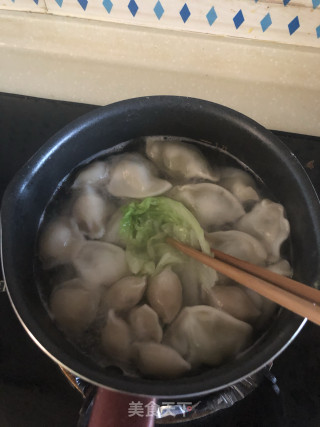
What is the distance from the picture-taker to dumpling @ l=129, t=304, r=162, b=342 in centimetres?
71

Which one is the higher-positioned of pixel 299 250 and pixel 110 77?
pixel 110 77

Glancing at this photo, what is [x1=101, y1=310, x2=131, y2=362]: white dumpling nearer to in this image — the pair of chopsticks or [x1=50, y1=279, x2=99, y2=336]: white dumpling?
[x1=50, y1=279, x2=99, y2=336]: white dumpling

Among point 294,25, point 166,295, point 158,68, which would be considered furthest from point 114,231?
point 294,25

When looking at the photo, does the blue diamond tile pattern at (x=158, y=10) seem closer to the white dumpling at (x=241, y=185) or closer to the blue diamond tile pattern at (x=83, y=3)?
the blue diamond tile pattern at (x=83, y=3)

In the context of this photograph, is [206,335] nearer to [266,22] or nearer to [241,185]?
[241,185]

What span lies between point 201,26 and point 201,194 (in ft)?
1.42

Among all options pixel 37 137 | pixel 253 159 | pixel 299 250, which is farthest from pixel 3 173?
pixel 299 250

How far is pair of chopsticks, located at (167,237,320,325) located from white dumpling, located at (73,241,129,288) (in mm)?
119

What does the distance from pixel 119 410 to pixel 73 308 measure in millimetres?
191

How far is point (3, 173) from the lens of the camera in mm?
972

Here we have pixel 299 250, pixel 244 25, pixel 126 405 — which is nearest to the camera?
pixel 126 405

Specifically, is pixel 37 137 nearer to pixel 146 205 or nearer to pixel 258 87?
pixel 146 205

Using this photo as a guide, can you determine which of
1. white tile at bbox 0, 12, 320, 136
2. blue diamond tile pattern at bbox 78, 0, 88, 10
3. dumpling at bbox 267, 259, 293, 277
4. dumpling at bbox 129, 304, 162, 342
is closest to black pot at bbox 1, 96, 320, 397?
dumpling at bbox 267, 259, 293, 277

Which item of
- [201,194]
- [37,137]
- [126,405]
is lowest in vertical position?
[126,405]
